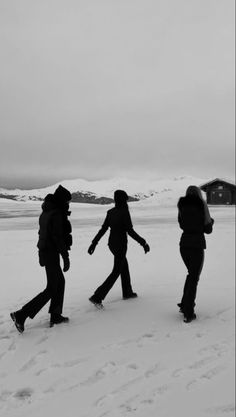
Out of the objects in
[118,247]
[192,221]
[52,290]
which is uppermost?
[192,221]

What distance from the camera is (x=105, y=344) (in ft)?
11.3

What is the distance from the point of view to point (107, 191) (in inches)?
110

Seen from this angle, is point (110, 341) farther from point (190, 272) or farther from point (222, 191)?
point (222, 191)

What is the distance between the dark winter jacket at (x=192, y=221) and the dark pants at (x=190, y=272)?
114 millimetres

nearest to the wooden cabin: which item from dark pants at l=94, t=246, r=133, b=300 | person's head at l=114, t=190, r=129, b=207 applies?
person's head at l=114, t=190, r=129, b=207

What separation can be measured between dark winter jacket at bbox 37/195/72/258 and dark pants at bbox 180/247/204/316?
1359 mm

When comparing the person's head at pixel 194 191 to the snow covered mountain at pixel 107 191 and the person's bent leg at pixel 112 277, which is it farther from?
the person's bent leg at pixel 112 277

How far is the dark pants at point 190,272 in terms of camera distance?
3.68 meters

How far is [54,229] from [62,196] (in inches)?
14.2

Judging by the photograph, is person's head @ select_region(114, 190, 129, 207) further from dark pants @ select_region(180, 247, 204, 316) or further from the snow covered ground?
dark pants @ select_region(180, 247, 204, 316)

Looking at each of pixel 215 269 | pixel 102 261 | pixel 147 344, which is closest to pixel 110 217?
pixel 102 261

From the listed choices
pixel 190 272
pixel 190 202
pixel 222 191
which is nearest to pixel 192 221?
pixel 190 202

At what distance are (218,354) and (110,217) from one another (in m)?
1.64

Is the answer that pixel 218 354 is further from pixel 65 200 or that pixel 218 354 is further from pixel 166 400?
pixel 65 200
